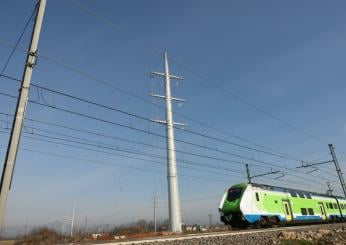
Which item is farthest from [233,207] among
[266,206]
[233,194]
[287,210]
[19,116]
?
[19,116]

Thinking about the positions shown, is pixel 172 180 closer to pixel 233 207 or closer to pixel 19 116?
pixel 233 207

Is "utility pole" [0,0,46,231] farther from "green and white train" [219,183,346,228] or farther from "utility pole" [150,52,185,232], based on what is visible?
"green and white train" [219,183,346,228]

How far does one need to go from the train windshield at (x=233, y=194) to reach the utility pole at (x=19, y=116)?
64.3 ft

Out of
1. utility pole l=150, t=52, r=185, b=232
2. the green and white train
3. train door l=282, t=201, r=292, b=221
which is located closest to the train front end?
the green and white train

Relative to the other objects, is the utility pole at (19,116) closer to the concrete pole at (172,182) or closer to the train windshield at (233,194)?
the concrete pole at (172,182)

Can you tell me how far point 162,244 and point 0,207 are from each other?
679 cm

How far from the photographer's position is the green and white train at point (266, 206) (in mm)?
24359

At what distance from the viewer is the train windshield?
25.1m

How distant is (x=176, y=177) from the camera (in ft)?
86.6

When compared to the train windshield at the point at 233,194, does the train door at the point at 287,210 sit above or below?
below

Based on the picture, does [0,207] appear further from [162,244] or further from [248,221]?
[248,221]

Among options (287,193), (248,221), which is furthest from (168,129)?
(287,193)

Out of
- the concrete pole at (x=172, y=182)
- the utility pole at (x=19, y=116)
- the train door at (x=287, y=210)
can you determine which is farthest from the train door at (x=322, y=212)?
the utility pole at (x=19, y=116)

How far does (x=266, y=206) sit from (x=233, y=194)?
318cm
